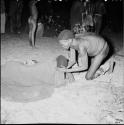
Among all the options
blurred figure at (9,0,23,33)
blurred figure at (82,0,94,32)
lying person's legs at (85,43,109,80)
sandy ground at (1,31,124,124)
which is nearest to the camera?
sandy ground at (1,31,124,124)

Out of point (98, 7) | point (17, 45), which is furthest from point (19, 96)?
point (98, 7)

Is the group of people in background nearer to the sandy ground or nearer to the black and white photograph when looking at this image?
the black and white photograph

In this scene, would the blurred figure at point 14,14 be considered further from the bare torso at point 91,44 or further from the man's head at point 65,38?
the man's head at point 65,38

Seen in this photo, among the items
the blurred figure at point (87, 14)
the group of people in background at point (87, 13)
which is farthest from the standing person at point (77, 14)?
the blurred figure at point (87, 14)

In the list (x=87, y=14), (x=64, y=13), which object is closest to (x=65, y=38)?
(x=87, y=14)

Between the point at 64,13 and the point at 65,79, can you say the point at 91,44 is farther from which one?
the point at 64,13

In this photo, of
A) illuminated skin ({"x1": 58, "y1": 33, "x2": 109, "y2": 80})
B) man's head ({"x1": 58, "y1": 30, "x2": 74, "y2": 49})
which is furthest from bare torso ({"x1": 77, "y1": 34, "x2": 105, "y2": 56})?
man's head ({"x1": 58, "y1": 30, "x2": 74, "y2": 49})

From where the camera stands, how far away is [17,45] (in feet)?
21.2

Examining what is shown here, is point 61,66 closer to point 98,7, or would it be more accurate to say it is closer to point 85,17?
point 85,17

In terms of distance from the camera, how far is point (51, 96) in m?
3.80

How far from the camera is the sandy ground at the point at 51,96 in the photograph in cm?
324

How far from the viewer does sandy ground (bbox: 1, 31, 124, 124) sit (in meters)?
3.24

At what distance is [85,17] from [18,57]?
2.87m

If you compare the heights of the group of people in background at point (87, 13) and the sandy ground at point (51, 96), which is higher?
A: the group of people in background at point (87, 13)
